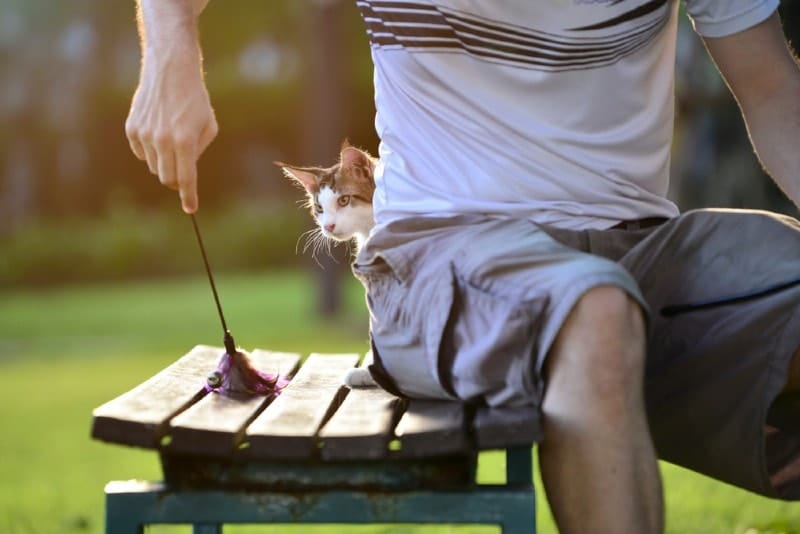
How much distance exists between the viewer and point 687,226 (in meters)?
2.31

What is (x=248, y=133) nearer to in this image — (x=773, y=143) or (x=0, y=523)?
(x=0, y=523)

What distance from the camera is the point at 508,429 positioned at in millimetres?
1817

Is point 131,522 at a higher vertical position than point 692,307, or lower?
lower

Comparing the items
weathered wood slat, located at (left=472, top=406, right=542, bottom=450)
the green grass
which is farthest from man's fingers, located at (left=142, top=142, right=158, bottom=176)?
the green grass

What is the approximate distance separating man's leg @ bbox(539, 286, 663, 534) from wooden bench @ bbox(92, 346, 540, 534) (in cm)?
7

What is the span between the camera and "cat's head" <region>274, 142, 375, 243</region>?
138 inches

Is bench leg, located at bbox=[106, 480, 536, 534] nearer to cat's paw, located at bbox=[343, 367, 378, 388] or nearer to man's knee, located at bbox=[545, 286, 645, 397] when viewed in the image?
man's knee, located at bbox=[545, 286, 645, 397]

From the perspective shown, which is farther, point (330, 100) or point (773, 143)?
point (330, 100)

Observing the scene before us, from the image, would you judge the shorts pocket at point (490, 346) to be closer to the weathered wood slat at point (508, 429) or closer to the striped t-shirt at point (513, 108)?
the weathered wood slat at point (508, 429)

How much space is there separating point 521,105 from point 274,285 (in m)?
16.5

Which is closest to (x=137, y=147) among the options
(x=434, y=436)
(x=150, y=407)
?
(x=150, y=407)

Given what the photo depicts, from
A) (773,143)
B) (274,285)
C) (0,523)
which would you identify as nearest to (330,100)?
(274,285)

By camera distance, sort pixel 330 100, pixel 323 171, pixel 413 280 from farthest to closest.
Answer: pixel 330 100 → pixel 323 171 → pixel 413 280

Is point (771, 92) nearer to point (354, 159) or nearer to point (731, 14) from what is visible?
point (731, 14)
